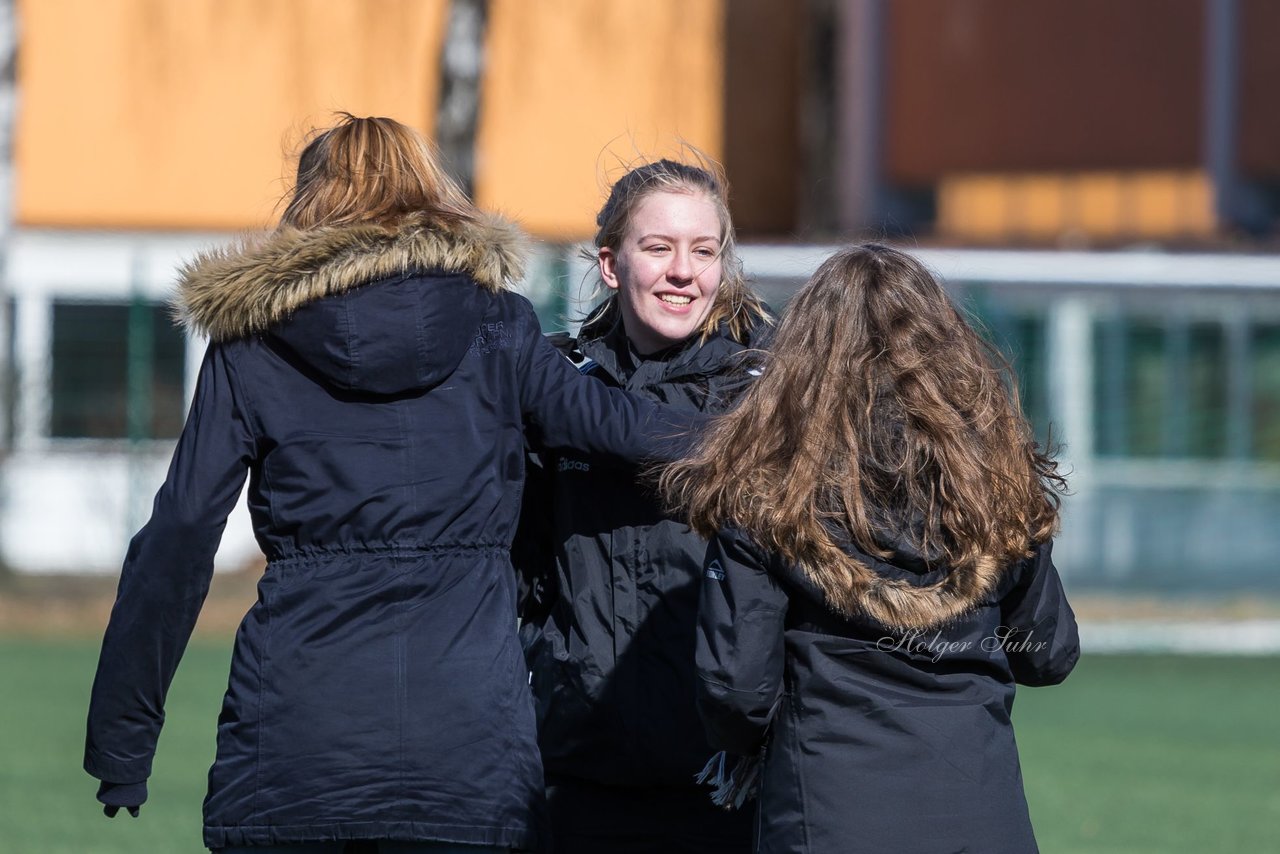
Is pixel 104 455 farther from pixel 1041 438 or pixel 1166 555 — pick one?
pixel 1166 555

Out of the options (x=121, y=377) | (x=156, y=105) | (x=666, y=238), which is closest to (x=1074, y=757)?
(x=666, y=238)

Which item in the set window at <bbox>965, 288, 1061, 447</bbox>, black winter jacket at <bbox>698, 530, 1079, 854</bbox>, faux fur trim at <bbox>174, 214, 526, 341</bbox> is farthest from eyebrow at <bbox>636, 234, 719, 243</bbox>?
window at <bbox>965, 288, 1061, 447</bbox>

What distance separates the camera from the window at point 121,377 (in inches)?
593

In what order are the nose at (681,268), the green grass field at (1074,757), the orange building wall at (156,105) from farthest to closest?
the orange building wall at (156,105)
the green grass field at (1074,757)
the nose at (681,268)

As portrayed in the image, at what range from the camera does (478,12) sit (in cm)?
1989

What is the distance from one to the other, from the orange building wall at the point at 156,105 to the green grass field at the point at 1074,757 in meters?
7.28

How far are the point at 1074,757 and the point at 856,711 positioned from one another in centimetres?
676

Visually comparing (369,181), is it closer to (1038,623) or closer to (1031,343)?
(1038,623)

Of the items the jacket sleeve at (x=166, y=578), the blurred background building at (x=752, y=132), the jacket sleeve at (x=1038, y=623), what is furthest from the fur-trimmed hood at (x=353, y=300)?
the blurred background building at (x=752, y=132)

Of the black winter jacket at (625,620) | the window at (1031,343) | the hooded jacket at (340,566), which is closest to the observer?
the hooded jacket at (340,566)

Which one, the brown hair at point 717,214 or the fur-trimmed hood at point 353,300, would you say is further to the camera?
the brown hair at point 717,214

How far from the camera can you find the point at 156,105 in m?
19.6

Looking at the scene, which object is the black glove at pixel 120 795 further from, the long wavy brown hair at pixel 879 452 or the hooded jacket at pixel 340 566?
the long wavy brown hair at pixel 879 452

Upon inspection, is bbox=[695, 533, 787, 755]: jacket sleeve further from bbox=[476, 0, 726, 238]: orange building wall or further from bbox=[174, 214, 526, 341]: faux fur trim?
bbox=[476, 0, 726, 238]: orange building wall
